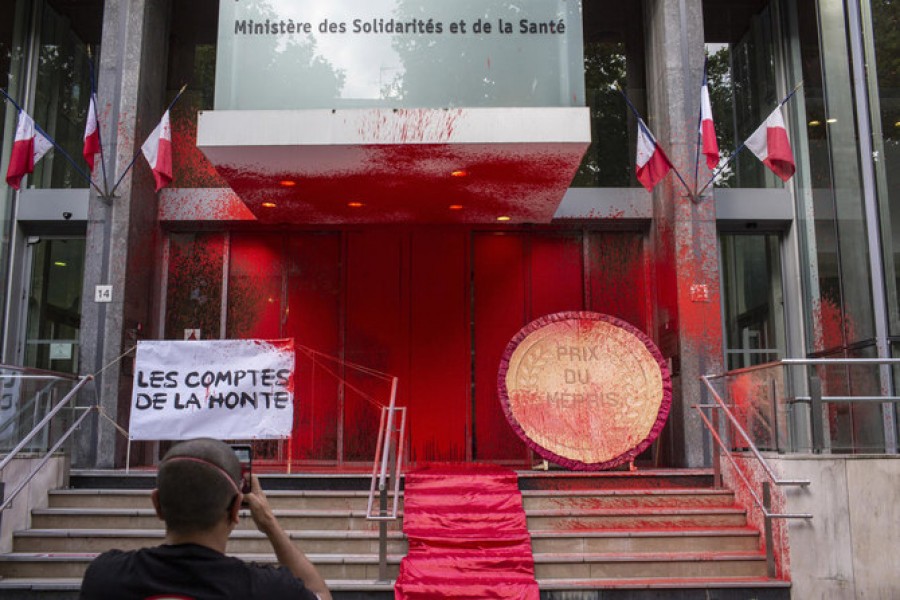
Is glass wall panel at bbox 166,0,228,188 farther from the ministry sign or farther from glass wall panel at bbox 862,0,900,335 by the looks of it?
glass wall panel at bbox 862,0,900,335

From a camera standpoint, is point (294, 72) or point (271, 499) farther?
point (294, 72)

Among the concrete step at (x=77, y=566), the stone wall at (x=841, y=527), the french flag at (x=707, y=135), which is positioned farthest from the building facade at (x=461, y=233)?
the concrete step at (x=77, y=566)

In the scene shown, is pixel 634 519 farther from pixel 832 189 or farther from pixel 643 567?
pixel 832 189

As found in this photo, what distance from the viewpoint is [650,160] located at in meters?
10.5

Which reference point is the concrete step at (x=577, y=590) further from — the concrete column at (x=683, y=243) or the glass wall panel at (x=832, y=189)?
the glass wall panel at (x=832, y=189)

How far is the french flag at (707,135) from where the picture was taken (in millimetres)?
10141

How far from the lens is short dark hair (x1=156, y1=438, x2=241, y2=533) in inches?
89.9

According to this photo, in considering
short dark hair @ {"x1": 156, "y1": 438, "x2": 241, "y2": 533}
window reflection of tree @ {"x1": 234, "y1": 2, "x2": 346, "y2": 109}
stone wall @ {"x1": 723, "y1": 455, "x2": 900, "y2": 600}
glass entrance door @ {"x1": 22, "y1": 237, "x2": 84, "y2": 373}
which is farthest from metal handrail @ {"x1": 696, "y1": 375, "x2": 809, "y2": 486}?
glass entrance door @ {"x1": 22, "y1": 237, "x2": 84, "y2": 373}

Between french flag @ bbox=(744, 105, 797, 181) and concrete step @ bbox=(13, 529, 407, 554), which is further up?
french flag @ bbox=(744, 105, 797, 181)

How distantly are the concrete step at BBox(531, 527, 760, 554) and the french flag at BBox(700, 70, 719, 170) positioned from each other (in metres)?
4.44

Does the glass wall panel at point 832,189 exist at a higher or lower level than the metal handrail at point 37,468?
higher

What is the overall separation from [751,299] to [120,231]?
8.73 m

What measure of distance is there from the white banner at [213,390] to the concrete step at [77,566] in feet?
5.38

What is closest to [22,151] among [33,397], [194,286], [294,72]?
[194,286]
